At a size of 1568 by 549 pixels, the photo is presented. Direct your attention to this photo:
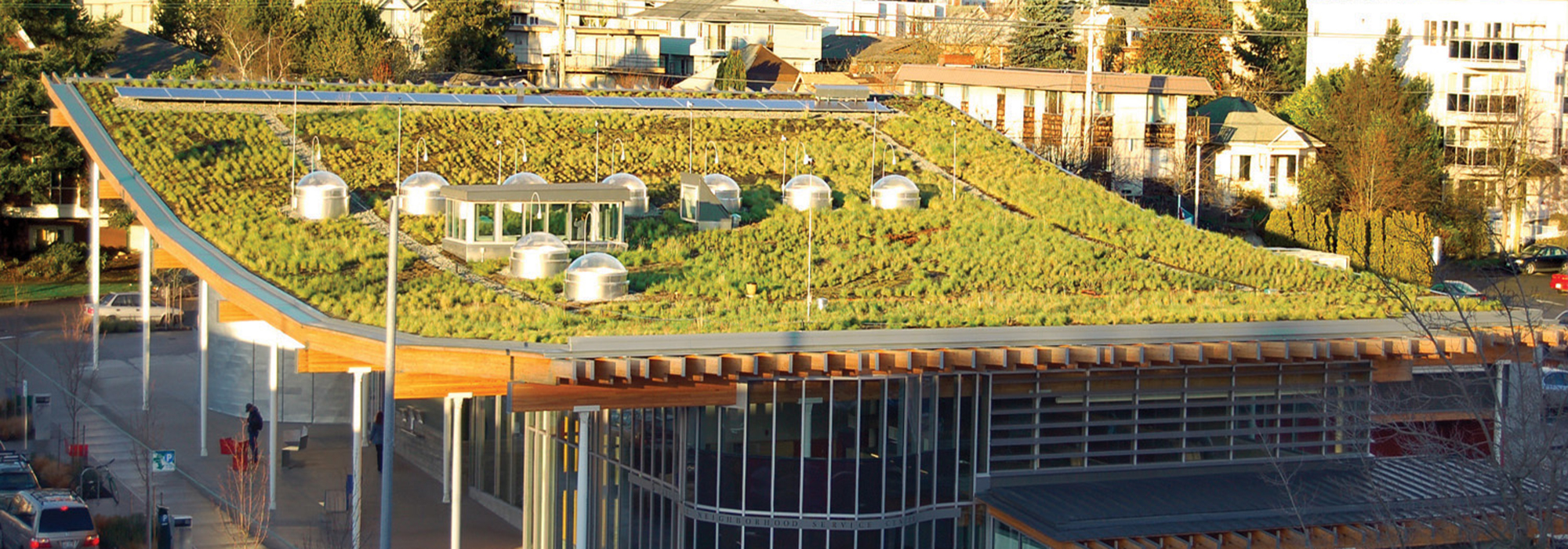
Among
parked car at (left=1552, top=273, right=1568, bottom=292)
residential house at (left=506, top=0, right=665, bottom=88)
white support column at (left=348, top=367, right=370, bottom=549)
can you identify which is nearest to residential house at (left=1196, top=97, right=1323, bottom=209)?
parked car at (left=1552, top=273, right=1568, bottom=292)

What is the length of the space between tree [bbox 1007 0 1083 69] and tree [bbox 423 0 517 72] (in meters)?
24.8

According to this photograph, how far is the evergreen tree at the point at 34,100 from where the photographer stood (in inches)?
2223

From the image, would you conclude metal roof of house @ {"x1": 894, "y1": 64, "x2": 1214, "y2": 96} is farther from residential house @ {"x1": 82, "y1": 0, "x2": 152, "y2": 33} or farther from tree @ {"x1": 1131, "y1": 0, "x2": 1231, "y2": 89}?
residential house @ {"x1": 82, "y1": 0, "x2": 152, "y2": 33}

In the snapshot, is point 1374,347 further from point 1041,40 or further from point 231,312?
point 1041,40

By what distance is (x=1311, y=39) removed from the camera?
75312 millimetres

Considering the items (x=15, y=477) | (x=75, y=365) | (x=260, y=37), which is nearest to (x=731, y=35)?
(x=260, y=37)

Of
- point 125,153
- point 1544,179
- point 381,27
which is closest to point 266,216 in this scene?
point 125,153

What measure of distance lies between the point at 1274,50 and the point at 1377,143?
27558 mm

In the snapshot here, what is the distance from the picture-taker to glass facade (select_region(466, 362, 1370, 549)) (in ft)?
72.0

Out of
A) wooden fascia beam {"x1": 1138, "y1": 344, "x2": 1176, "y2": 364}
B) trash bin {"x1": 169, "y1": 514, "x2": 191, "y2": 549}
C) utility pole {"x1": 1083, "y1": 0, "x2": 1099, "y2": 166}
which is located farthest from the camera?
utility pole {"x1": 1083, "y1": 0, "x2": 1099, "y2": 166}

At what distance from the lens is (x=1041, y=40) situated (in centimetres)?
8088

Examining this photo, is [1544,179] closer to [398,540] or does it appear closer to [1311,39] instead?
[1311,39]

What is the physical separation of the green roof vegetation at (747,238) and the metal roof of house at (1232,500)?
237 cm

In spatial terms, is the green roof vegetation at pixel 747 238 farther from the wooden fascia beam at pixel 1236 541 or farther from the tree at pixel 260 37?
the tree at pixel 260 37
